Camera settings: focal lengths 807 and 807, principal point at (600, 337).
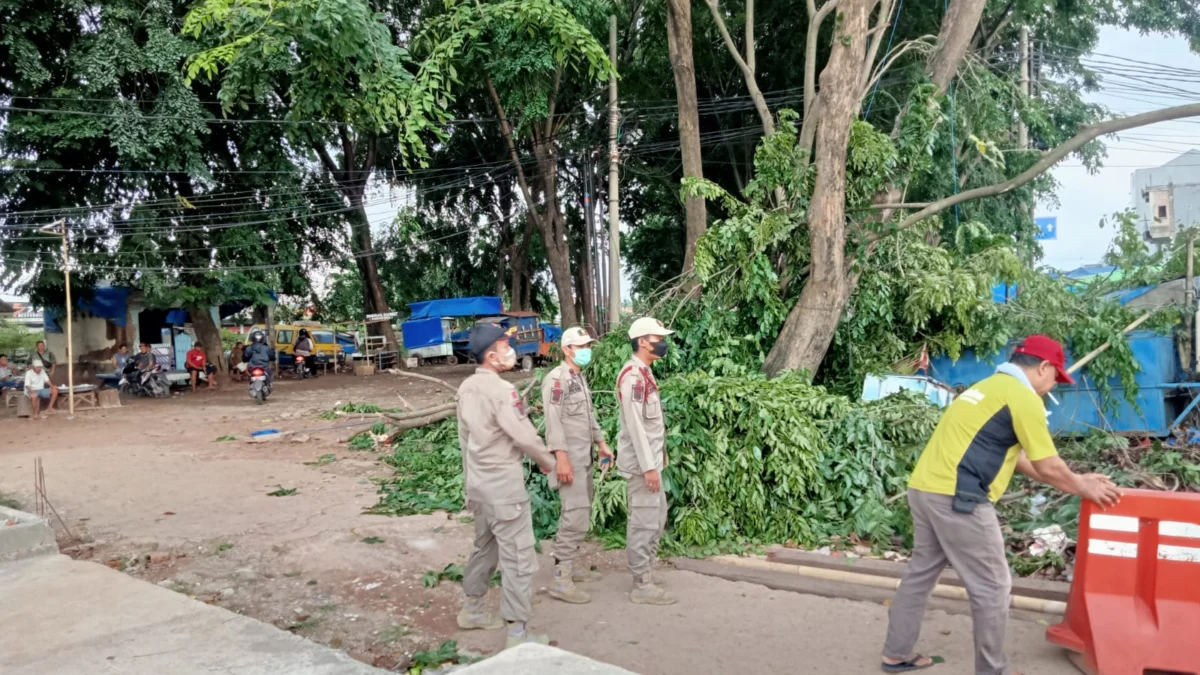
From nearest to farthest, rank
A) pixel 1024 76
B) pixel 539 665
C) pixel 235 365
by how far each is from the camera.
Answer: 1. pixel 539 665
2. pixel 1024 76
3. pixel 235 365

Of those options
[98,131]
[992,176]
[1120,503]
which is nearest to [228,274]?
[98,131]

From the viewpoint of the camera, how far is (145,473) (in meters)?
9.46

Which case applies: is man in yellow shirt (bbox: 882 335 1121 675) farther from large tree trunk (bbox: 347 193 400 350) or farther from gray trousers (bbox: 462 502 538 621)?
large tree trunk (bbox: 347 193 400 350)

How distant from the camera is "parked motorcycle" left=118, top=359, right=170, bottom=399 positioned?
64.6 ft

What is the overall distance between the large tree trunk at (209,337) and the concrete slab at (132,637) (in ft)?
59.7

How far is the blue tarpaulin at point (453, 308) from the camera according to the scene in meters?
27.1

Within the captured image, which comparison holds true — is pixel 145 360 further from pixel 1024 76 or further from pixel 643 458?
pixel 1024 76

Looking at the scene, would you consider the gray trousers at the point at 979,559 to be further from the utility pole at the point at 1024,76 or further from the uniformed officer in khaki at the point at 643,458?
the utility pole at the point at 1024,76

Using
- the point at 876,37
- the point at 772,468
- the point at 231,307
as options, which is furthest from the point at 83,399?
the point at 876,37

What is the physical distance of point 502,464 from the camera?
13.8 ft

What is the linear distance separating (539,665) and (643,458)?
2008 millimetres

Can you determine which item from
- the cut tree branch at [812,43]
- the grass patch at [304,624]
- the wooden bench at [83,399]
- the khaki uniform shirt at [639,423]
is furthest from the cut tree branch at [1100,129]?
the wooden bench at [83,399]

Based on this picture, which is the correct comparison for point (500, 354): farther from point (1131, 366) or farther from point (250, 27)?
point (250, 27)

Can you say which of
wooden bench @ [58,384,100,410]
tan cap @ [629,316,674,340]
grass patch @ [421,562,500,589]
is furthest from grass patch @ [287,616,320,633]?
wooden bench @ [58,384,100,410]
